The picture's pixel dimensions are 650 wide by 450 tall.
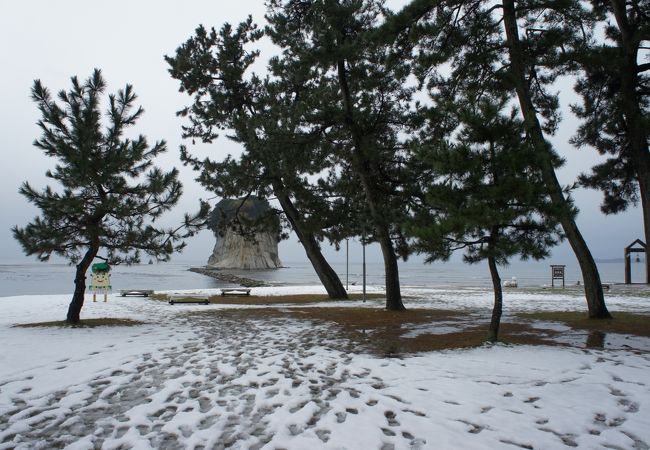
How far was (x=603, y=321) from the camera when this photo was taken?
9.73 meters

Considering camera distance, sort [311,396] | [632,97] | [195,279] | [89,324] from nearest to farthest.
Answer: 1. [311,396]
2. [89,324]
3. [632,97]
4. [195,279]

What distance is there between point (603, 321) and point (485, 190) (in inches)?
224

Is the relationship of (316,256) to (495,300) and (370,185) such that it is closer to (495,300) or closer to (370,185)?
(370,185)

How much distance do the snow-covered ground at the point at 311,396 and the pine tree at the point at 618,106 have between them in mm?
6212

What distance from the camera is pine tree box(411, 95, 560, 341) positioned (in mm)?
6484

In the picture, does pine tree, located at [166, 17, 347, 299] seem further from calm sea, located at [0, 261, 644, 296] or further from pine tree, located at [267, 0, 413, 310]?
calm sea, located at [0, 261, 644, 296]

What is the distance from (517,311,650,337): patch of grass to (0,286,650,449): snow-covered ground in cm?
179

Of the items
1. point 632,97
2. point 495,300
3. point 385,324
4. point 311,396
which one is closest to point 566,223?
point 632,97

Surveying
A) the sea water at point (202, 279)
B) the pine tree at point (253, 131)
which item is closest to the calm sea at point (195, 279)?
the sea water at point (202, 279)

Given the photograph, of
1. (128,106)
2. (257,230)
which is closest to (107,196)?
(128,106)

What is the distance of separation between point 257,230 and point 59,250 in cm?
797

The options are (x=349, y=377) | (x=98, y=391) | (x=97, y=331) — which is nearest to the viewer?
(x=98, y=391)

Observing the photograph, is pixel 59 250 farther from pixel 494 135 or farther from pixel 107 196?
pixel 494 135

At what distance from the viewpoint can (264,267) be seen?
103 m
